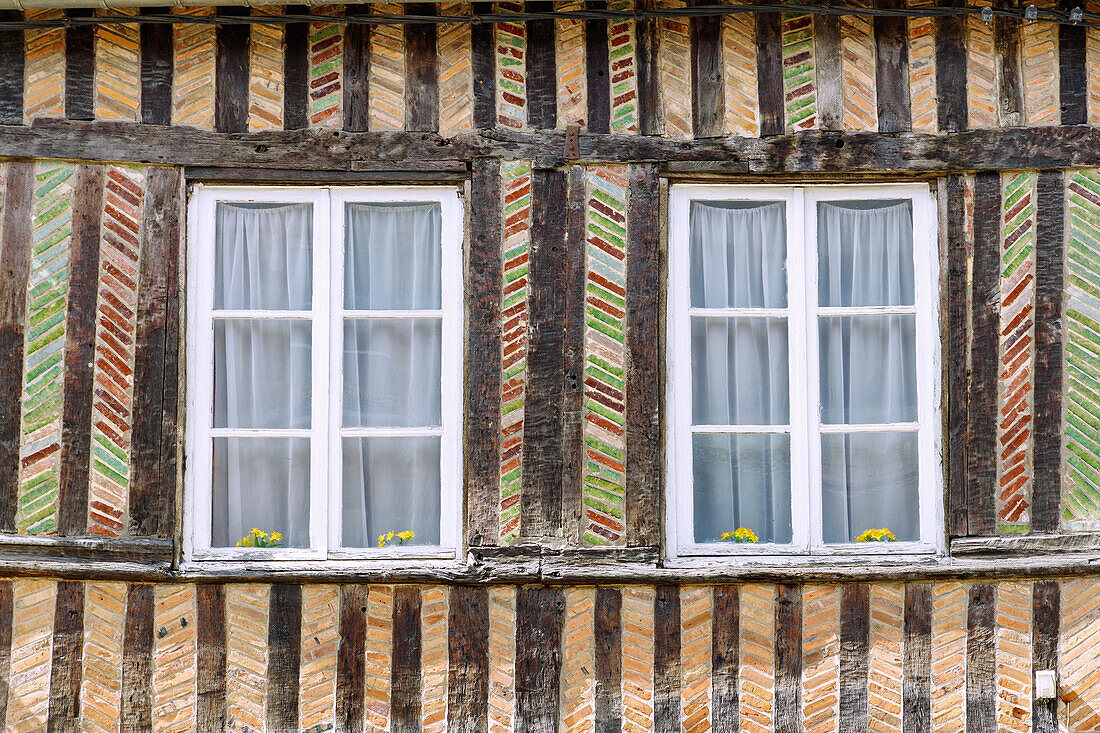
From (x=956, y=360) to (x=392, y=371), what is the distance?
2.38 metres

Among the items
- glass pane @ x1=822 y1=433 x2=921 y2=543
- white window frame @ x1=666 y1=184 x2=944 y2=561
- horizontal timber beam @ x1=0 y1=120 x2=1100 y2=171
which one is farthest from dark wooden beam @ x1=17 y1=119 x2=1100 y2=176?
glass pane @ x1=822 y1=433 x2=921 y2=543

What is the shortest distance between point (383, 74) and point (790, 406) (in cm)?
223

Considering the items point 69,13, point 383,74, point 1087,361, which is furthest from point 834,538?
point 69,13

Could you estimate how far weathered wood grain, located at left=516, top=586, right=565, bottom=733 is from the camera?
362 centimetres

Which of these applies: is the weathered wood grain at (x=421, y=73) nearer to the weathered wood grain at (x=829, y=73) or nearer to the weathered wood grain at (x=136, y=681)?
the weathered wood grain at (x=829, y=73)

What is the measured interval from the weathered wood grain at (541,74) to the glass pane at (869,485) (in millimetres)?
1811

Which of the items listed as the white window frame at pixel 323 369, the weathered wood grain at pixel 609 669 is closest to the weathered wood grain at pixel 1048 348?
the weathered wood grain at pixel 609 669

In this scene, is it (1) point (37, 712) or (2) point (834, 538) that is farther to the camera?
(2) point (834, 538)

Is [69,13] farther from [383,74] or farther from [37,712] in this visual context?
[37,712]

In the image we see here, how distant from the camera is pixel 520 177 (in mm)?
3744

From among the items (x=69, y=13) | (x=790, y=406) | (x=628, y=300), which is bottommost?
(x=790, y=406)

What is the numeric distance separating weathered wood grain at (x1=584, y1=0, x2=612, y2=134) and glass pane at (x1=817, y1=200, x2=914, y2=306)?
41.8 inches

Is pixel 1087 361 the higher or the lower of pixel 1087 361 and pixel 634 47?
the lower

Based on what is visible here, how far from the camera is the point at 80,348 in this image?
12.0 feet
